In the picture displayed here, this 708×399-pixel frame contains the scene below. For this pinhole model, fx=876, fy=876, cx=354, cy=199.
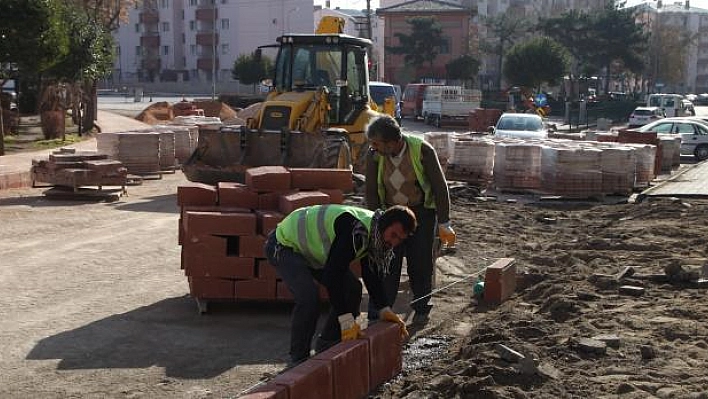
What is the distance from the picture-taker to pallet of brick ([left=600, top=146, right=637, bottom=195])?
57.1ft

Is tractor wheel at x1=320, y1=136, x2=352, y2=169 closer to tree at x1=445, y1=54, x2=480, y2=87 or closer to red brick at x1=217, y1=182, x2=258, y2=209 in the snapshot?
red brick at x1=217, y1=182, x2=258, y2=209

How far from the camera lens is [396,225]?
5.24 metres

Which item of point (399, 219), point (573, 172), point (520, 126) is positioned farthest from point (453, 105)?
point (399, 219)

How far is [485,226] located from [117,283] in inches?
251

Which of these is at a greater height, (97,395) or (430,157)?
(430,157)

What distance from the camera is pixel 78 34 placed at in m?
28.0

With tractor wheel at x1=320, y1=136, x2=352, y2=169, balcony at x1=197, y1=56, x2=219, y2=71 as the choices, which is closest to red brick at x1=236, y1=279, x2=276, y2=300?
tractor wheel at x1=320, y1=136, x2=352, y2=169

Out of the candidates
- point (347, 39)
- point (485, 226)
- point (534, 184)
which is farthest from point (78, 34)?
point (485, 226)

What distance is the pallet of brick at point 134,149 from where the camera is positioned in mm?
19203

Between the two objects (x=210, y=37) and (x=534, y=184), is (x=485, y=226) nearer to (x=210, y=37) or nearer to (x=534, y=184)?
(x=534, y=184)

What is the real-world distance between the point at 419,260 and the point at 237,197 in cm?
191

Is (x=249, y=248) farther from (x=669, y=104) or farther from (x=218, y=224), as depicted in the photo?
(x=669, y=104)

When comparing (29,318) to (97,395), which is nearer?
(97,395)

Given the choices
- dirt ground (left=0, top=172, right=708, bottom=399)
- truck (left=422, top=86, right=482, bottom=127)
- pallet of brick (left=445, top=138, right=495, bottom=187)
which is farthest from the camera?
truck (left=422, top=86, right=482, bottom=127)
